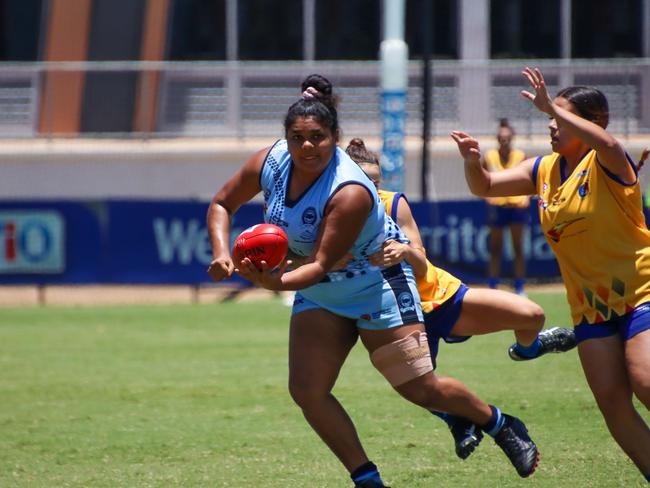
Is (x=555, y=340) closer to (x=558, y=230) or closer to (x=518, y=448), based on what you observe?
(x=518, y=448)

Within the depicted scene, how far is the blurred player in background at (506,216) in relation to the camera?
15.4m

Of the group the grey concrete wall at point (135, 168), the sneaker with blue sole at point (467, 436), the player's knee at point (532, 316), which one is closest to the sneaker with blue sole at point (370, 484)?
the sneaker with blue sole at point (467, 436)

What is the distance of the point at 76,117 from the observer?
20672 millimetres

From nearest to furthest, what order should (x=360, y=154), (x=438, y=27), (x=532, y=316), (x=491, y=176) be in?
(x=491, y=176) → (x=532, y=316) → (x=360, y=154) → (x=438, y=27)

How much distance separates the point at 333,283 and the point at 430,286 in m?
0.97

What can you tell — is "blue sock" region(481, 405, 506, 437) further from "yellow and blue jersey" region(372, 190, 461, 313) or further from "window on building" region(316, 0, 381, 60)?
"window on building" region(316, 0, 381, 60)

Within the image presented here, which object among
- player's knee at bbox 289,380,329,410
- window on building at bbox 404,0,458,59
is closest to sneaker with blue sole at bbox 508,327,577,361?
player's knee at bbox 289,380,329,410

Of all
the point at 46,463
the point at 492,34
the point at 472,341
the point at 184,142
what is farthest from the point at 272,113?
the point at 46,463

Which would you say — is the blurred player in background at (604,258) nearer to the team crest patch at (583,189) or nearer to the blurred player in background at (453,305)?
the team crest patch at (583,189)

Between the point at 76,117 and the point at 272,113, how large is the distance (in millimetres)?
3486

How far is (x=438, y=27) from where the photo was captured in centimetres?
2270

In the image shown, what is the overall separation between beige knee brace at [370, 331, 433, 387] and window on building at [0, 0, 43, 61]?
60.7ft

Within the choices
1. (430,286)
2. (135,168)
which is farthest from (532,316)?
(135,168)

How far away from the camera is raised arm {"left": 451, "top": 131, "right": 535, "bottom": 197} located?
19.2 ft
